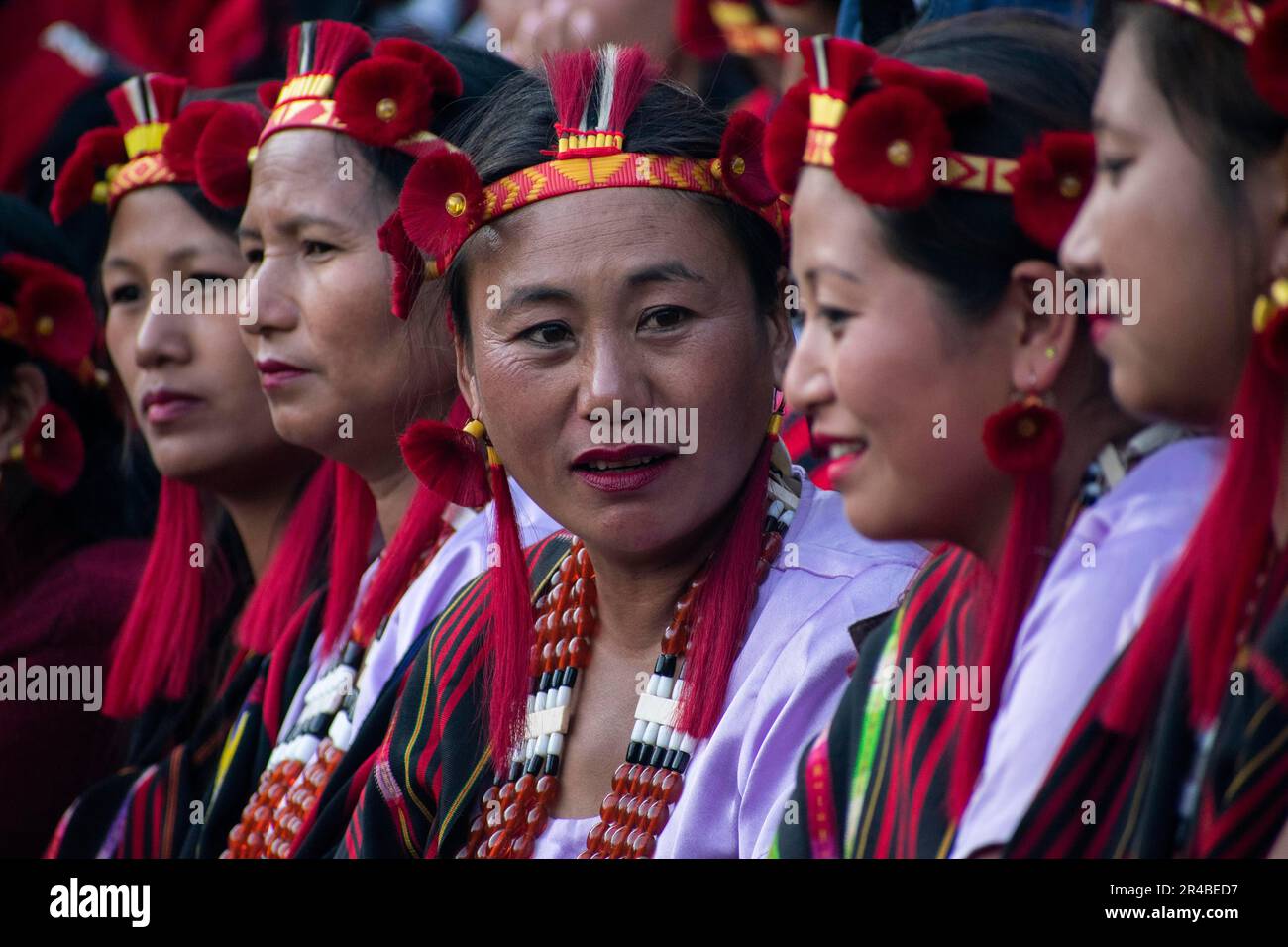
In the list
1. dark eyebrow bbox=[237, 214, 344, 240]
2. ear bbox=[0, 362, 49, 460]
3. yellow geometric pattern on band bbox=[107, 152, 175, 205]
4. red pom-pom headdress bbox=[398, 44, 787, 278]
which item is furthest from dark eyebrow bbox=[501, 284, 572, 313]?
ear bbox=[0, 362, 49, 460]

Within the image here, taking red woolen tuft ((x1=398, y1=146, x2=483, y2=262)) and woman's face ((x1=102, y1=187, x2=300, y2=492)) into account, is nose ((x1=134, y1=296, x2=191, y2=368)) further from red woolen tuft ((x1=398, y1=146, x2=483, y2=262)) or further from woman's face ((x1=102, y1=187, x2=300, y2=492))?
red woolen tuft ((x1=398, y1=146, x2=483, y2=262))

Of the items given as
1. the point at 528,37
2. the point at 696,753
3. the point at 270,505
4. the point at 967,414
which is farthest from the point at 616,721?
the point at 528,37

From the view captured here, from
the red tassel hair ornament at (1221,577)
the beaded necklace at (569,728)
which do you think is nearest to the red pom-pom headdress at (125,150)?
the beaded necklace at (569,728)

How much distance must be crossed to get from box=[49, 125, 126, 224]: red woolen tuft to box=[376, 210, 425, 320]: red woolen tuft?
1.24 m

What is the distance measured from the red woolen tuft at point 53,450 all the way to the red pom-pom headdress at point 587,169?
153 centimetres

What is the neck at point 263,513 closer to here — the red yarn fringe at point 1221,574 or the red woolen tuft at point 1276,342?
the red yarn fringe at point 1221,574

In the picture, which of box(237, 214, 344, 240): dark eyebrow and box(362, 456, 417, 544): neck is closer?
box(237, 214, 344, 240): dark eyebrow

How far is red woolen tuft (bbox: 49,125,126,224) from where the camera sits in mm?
3600

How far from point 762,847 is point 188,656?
1.77 m

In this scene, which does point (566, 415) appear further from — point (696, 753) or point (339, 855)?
point (339, 855)

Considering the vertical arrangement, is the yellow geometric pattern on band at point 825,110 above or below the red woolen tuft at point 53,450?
above

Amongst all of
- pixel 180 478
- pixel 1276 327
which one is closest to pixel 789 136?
pixel 1276 327

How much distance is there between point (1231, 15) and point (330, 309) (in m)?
1.73

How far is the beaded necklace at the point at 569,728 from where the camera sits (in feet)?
7.53
